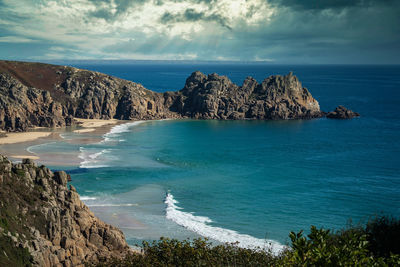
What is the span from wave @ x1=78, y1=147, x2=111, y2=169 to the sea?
0.66ft

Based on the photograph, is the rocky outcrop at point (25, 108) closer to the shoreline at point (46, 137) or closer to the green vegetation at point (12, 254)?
the shoreline at point (46, 137)

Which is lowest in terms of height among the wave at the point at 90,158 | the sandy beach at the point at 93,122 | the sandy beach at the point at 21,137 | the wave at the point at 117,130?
the wave at the point at 90,158

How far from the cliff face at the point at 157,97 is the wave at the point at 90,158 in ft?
141

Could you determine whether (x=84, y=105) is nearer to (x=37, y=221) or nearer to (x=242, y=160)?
(x=242, y=160)

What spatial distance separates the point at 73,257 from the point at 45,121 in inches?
3843

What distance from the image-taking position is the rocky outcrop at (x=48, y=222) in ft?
104

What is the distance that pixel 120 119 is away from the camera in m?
144

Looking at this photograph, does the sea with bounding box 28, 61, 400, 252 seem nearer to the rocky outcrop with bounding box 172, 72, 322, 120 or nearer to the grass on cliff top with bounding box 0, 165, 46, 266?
the grass on cliff top with bounding box 0, 165, 46, 266

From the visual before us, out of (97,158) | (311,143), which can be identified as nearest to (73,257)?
→ (97,158)

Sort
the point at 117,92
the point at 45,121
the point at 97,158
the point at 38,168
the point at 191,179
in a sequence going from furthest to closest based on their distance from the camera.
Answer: the point at 117,92 < the point at 45,121 < the point at 97,158 < the point at 191,179 < the point at 38,168

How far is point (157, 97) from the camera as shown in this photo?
154m

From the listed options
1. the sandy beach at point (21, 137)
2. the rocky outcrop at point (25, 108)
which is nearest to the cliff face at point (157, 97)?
the rocky outcrop at point (25, 108)

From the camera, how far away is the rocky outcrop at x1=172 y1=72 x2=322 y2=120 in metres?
149

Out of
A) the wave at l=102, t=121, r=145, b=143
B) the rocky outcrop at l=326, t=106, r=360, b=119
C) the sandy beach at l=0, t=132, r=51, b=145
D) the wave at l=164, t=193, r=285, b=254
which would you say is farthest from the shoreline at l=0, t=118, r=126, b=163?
the rocky outcrop at l=326, t=106, r=360, b=119
